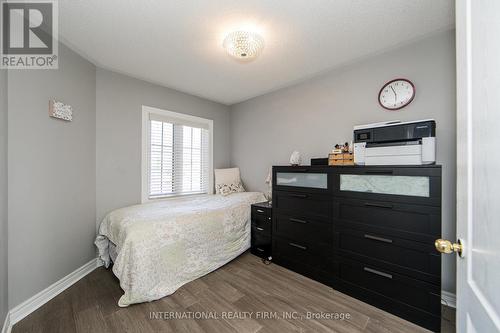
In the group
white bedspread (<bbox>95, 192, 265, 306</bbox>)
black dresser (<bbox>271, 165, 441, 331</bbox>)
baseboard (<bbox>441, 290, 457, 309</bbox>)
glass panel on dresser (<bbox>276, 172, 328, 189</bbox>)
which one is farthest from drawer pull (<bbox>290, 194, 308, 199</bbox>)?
baseboard (<bbox>441, 290, 457, 309</bbox>)

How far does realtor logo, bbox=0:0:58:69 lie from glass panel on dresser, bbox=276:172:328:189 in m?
2.52

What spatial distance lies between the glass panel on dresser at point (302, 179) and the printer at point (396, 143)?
14.6 inches

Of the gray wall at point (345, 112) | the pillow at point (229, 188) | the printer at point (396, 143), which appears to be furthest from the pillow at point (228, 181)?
the printer at point (396, 143)

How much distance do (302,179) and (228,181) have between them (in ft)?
5.22

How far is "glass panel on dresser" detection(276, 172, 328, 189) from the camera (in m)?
2.09

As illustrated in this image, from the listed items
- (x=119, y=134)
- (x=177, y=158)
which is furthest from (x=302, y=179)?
(x=119, y=134)

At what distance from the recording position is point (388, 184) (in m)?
1.69

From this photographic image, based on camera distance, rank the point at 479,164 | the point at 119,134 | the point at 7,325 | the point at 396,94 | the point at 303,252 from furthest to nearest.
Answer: the point at 119,134, the point at 303,252, the point at 396,94, the point at 7,325, the point at 479,164

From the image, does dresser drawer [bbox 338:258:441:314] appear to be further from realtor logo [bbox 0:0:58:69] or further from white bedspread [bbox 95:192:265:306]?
realtor logo [bbox 0:0:58:69]

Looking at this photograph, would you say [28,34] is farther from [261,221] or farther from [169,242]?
[261,221]

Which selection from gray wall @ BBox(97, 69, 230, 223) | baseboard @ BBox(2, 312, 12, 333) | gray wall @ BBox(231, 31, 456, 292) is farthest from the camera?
gray wall @ BBox(97, 69, 230, 223)

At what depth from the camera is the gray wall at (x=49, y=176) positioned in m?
1.57

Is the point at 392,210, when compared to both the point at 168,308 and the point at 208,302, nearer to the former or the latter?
the point at 208,302

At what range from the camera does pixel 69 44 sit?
1.94 m
